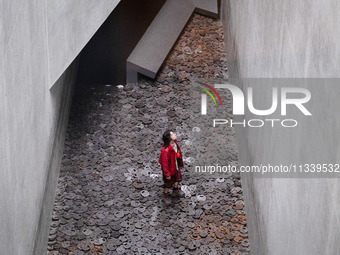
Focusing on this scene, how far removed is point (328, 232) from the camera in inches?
192

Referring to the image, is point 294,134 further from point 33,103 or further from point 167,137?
point 33,103

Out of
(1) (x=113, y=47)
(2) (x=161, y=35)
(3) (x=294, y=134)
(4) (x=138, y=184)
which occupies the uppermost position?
(2) (x=161, y=35)

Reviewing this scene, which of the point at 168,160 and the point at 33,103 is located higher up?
the point at 33,103

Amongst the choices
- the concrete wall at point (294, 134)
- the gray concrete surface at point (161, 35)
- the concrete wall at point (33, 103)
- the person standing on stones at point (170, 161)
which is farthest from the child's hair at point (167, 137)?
the gray concrete surface at point (161, 35)

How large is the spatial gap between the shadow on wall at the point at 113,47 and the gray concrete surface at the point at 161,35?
14 cm

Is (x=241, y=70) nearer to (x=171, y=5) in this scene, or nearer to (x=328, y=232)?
Answer: (x=171, y=5)

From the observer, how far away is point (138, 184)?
930cm

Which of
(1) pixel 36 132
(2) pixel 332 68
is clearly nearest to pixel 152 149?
(1) pixel 36 132

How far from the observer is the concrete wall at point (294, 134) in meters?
4.84

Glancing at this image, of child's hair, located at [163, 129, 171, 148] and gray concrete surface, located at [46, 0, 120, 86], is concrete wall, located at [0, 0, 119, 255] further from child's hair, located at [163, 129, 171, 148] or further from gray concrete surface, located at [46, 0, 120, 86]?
child's hair, located at [163, 129, 171, 148]

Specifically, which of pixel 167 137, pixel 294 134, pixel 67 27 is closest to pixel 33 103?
pixel 67 27

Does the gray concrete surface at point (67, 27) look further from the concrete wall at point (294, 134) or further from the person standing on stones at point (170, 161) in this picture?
the concrete wall at point (294, 134)

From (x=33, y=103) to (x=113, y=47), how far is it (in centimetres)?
384

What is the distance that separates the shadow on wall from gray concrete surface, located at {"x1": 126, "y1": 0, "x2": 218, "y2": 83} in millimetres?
142
